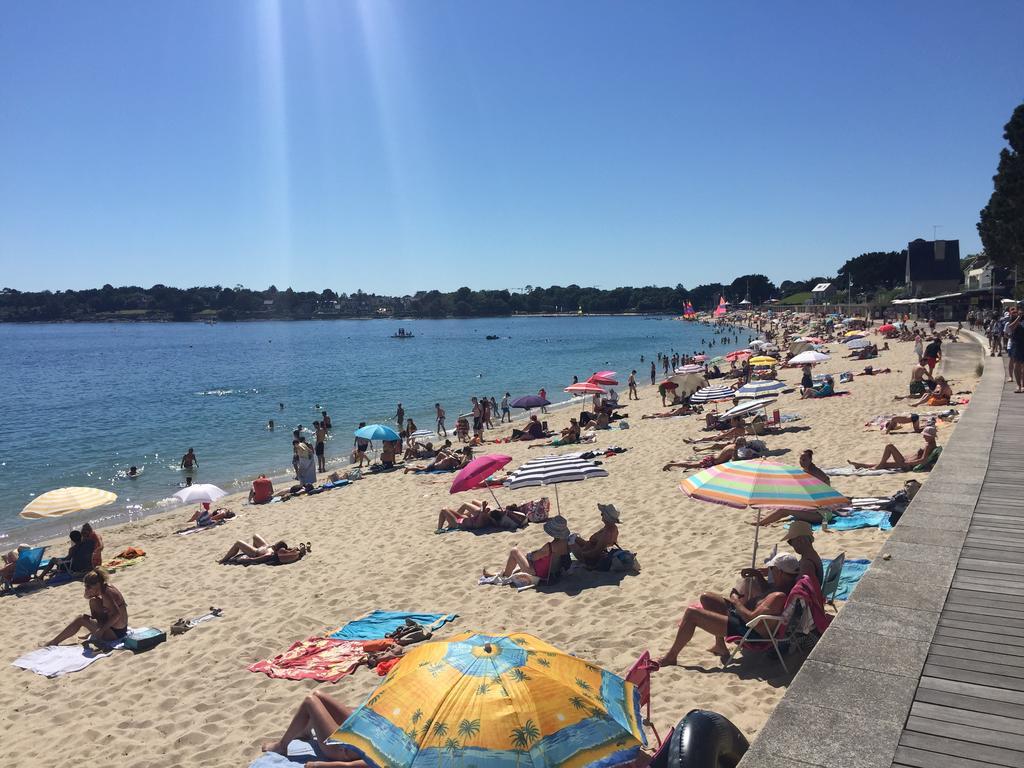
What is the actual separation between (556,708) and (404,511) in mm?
10433

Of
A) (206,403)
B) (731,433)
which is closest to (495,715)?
(731,433)

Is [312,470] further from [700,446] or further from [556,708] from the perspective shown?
[556,708]

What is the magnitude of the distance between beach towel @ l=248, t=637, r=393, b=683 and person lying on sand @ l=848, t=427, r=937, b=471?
879cm

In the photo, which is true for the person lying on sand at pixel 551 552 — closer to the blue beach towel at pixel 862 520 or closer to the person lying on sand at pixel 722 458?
the blue beach towel at pixel 862 520

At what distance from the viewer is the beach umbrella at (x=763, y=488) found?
20.7 ft

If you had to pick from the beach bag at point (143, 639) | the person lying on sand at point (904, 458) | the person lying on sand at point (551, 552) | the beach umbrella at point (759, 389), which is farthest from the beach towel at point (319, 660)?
the beach umbrella at point (759, 389)

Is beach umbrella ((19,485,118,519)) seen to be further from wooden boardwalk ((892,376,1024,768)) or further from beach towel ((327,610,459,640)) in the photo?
wooden boardwalk ((892,376,1024,768))

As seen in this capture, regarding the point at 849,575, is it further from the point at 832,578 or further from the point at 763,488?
the point at 763,488

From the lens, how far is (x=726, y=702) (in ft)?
17.4

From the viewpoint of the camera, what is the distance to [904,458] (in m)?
11.7

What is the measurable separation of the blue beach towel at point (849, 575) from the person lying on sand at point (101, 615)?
7794mm

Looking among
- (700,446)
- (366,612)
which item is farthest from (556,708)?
(700,446)

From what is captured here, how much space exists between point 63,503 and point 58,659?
5.25 metres

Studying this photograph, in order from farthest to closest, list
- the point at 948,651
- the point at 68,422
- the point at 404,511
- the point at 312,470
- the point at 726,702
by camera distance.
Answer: the point at 68,422 < the point at 312,470 < the point at 404,511 < the point at 726,702 < the point at 948,651
